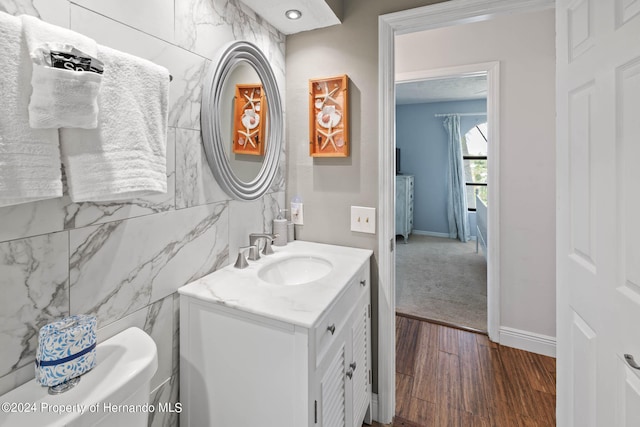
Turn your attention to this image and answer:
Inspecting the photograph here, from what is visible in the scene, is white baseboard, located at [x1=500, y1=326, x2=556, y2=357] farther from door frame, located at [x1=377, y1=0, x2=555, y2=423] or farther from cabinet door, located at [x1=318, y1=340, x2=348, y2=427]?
cabinet door, located at [x1=318, y1=340, x2=348, y2=427]

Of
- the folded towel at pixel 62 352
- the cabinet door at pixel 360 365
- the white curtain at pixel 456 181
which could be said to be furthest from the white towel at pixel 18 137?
the white curtain at pixel 456 181

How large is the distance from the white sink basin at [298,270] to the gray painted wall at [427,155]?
5.02 metres

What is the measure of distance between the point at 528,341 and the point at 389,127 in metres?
1.95

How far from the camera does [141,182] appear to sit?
829 mm

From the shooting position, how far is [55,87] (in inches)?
25.4

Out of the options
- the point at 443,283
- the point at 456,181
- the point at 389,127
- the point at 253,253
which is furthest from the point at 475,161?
the point at 253,253

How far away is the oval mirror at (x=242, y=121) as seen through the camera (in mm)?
1235

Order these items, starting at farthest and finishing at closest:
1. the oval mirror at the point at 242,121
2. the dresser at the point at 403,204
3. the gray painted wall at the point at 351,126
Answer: the dresser at the point at 403,204
the gray painted wall at the point at 351,126
the oval mirror at the point at 242,121

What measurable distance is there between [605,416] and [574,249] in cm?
50

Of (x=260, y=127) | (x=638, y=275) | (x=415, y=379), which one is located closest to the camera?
(x=638, y=275)

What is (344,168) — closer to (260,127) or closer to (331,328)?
(260,127)

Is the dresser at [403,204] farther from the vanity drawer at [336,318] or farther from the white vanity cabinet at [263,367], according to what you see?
the white vanity cabinet at [263,367]

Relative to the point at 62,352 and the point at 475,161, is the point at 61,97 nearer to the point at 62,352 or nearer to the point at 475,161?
the point at 62,352

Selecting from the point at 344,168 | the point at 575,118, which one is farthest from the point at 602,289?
the point at 344,168
